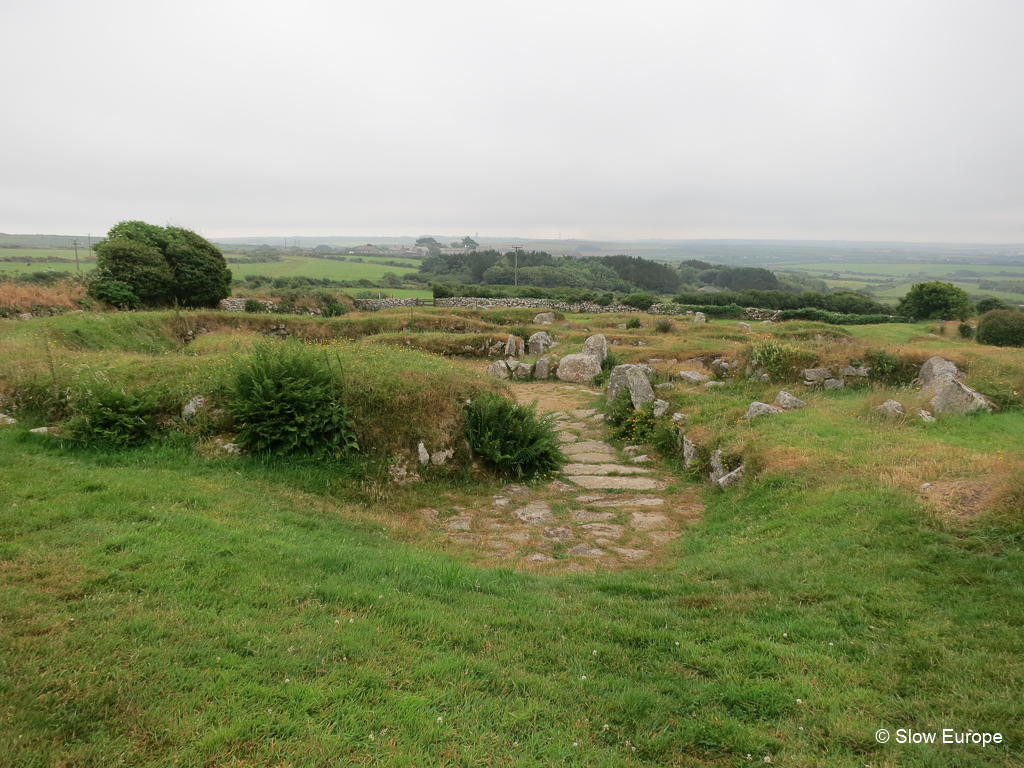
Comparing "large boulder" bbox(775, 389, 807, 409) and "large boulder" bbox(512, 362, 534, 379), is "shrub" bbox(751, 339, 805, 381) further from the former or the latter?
"large boulder" bbox(512, 362, 534, 379)

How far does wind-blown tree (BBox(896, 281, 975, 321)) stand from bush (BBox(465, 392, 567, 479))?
42219mm

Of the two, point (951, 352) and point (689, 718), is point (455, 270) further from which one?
point (689, 718)

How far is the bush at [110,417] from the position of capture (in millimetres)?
7863

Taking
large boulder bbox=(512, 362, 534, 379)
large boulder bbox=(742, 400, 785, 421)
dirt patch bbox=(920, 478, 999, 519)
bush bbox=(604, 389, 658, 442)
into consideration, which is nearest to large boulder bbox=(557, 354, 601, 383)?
large boulder bbox=(512, 362, 534, 379)

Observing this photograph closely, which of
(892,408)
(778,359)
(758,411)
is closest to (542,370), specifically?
(778,359)

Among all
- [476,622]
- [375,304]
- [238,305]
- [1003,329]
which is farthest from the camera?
[375,304]

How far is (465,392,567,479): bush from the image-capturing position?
9812 millimetres

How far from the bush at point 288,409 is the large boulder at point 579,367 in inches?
453

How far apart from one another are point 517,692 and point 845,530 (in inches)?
187

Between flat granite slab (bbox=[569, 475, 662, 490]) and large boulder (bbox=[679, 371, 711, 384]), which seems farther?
large boulder (bbox=[679, 371, 711, 384])

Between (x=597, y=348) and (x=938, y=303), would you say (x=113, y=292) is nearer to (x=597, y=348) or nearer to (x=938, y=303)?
(x=597, y=348)

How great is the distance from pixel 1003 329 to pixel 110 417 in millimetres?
32046

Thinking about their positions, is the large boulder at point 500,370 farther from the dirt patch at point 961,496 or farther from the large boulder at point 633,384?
the dirt patch at point 961,496

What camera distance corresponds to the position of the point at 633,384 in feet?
45.8
